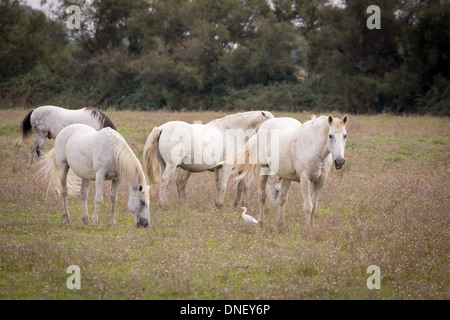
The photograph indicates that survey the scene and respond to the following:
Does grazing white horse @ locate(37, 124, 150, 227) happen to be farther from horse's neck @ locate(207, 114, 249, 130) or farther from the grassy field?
horse's neck @ locate(207, 114, 249, 130)

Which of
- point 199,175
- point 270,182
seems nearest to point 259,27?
point 199,175

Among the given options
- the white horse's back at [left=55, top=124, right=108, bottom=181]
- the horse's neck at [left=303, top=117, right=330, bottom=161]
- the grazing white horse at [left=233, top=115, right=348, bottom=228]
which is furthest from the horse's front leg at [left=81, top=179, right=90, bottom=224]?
the horse's neck at [left=303, top=117, right=330, bottom=161]

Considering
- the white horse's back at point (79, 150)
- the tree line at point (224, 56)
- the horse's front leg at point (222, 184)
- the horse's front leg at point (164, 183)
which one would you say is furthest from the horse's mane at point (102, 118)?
the tree line at point (224, 56)

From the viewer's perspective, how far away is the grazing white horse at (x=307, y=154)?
8.01 metres

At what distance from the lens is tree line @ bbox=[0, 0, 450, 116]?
35688 mm

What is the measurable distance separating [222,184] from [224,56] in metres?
31.6

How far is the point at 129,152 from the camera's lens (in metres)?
8.70

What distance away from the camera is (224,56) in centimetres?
4112

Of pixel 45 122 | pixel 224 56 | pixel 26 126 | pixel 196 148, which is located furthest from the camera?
pixel 224 56

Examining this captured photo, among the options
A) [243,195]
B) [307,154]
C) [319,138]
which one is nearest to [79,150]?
[243,195]

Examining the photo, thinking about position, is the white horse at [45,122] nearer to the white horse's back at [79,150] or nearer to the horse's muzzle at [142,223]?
the white horse's back at [79,150]

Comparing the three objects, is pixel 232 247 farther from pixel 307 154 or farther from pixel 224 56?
pixel 224 56

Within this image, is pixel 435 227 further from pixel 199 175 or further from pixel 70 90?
pixel 70 90

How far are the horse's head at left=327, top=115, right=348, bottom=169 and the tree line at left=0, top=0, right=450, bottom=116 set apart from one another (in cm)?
2872
